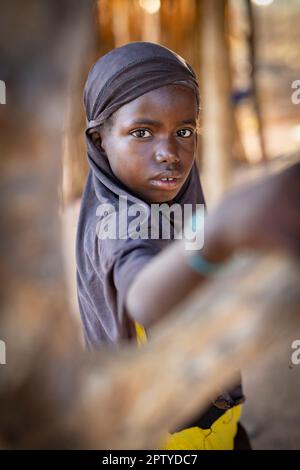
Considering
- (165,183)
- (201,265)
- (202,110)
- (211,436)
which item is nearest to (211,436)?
(211,436)

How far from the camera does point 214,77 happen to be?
2.43m

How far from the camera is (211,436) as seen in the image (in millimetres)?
1091

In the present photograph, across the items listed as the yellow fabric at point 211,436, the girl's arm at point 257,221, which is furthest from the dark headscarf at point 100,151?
the girl's arm at point 257,221

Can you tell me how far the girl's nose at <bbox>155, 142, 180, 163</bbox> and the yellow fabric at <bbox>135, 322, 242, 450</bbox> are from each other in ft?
1.47

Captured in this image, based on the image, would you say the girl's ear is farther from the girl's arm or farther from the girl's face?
the girl's arm

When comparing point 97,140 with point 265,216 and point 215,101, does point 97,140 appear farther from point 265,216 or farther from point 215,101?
point 215,101

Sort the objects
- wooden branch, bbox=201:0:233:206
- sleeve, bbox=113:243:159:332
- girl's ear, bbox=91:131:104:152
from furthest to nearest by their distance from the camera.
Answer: wooden branch, bbox=201:0:233:206 < girl's ear, bbox=91:131:104:152 < sleeve, bbox=113:243:159:332

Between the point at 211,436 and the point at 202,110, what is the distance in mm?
1615

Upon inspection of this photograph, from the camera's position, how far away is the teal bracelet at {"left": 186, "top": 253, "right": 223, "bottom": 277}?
485mm

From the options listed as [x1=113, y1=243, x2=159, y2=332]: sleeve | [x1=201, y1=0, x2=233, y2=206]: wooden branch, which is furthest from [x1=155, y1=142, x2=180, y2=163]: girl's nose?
[x1=201, y1=0, x2=233, y2=206]: wooden branch

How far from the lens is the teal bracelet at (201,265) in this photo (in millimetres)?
485

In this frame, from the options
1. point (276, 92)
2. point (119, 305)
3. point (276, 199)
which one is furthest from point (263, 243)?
point (276, 92)

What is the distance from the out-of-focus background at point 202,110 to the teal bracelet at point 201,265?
100mm

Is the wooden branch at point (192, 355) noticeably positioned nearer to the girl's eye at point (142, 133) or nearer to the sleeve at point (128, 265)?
the sleeve at point (128, 265)
